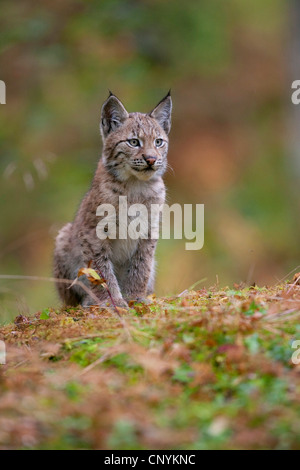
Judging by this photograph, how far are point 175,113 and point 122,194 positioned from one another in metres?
9.07

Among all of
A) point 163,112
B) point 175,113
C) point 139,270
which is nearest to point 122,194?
point 139,270

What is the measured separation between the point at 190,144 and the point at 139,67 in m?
2.26

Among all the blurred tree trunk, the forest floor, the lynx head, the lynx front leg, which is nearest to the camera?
the forest floor

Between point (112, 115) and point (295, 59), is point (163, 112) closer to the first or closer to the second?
point (112, 115)

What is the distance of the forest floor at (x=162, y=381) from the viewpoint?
2504 millimetres

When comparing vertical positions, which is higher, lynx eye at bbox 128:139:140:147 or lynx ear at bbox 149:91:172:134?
lynx ear at bbox 149:91:172:134

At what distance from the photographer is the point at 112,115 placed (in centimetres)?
566

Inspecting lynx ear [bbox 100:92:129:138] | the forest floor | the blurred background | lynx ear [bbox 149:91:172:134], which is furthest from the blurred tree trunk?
the forest floor

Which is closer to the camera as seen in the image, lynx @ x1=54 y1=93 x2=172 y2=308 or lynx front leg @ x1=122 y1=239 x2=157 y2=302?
lynx @ x1=54 y1=93 x2=172 y2=308

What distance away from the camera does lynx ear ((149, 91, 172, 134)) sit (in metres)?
5.77

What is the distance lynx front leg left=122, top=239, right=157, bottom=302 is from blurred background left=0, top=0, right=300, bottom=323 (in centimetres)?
453

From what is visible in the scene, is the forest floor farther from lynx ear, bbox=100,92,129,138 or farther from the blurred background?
the blurred background

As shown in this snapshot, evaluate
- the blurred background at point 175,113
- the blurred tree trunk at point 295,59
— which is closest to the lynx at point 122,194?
the blurred background at point 175,113

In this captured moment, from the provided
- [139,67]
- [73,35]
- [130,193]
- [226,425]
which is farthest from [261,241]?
[226,425]
